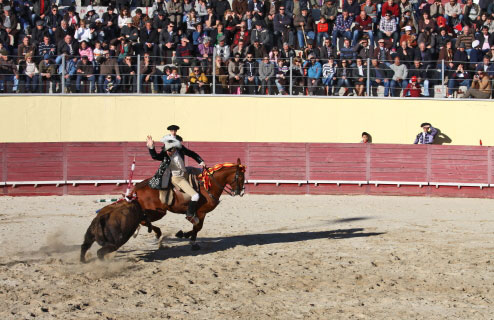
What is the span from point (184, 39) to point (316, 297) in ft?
42.1

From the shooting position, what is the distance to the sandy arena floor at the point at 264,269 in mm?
8969

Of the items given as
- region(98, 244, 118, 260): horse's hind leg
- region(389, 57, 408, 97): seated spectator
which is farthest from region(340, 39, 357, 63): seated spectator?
region(98, 244, 118, 260): horse's hind leg

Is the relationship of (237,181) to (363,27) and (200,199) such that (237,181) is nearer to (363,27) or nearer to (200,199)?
(200,199)

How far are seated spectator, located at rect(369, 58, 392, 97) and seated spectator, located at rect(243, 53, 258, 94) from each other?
3042 millimetres

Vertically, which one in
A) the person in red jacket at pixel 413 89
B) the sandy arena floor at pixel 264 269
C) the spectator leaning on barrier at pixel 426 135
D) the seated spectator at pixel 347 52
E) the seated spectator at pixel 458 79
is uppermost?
the seated spectator at pixel 347 52

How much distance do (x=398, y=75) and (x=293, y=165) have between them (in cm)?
370

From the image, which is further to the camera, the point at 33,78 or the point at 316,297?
the point at 33,78

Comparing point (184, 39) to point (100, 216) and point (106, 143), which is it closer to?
point (106, 143)

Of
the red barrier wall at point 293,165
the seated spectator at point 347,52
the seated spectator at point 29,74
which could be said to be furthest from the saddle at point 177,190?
the seated spectator at point 29,74

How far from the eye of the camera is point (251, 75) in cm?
2145

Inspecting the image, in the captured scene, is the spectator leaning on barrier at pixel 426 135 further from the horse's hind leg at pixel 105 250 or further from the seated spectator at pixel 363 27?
the horse's hind leg at pixel 105 250

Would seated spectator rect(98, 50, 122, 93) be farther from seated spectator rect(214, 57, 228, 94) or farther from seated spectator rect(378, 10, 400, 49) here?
seated spectator rect(378, 10, 400, 49)

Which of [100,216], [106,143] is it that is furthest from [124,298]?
[106,143]

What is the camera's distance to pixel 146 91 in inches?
866
